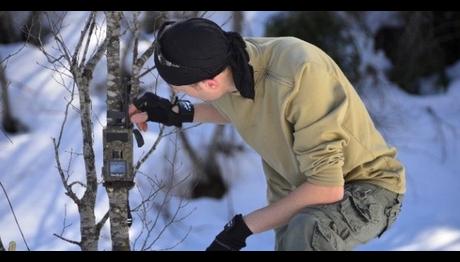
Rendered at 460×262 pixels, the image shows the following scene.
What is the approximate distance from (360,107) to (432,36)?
7031 mm

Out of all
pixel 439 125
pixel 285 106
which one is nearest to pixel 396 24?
pixel 439 125

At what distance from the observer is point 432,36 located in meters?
8.98

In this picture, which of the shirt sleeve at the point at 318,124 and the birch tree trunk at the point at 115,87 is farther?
the birch tree trunk at the point at 115,87

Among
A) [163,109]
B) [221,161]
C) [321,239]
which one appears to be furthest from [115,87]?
[221,161]

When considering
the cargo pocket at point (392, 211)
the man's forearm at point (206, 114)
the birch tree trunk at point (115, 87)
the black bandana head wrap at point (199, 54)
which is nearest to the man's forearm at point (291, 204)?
the cargo pocket at point (392, 211)

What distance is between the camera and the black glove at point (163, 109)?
2.70m

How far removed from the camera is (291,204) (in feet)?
7.42

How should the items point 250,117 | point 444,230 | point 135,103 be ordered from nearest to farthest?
point 250,117
point 135,103
point 444,230

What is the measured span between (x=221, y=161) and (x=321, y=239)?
5.70 m

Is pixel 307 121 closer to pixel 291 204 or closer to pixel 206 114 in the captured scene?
pixel 291 204

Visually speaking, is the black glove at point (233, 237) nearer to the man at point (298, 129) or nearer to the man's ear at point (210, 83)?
the man at point (298, 129)

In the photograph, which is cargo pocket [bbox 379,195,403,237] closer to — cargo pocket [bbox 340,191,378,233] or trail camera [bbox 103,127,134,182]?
cargo pocket [bbox 340,191,378,233]
